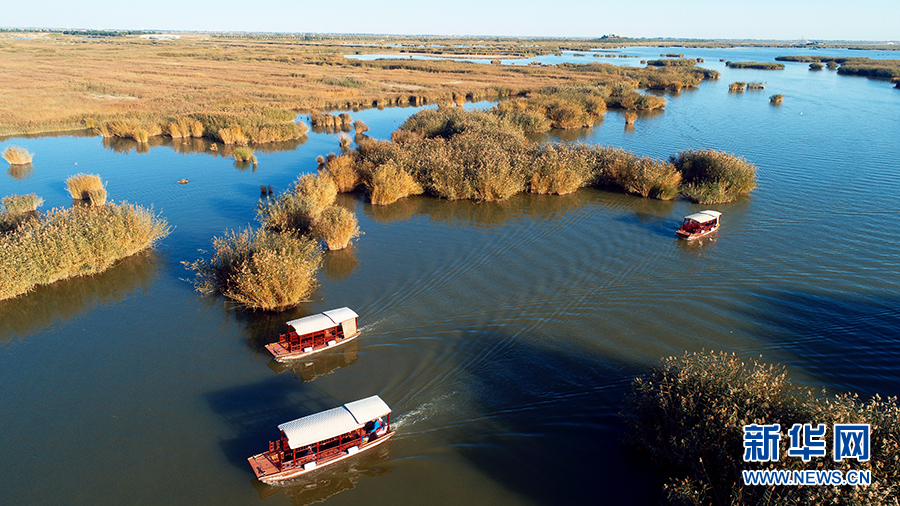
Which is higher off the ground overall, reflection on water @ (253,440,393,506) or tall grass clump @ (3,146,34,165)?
tall grass clump @ (3,146,34,165)

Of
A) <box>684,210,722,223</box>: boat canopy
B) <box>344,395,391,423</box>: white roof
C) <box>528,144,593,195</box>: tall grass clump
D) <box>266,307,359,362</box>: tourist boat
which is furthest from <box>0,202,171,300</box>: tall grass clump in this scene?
<box>684,210,722,223</box>: boat canopy

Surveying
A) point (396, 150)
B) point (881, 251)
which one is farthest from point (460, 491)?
point (396, 150)

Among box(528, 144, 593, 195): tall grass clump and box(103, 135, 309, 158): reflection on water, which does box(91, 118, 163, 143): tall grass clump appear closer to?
box(103, 135, 309, 158): reflection on water

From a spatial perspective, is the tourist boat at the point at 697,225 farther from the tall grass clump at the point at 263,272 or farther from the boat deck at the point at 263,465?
the boat deck at the point at 263,465

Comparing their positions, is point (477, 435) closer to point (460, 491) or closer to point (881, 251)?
point (460, 491)

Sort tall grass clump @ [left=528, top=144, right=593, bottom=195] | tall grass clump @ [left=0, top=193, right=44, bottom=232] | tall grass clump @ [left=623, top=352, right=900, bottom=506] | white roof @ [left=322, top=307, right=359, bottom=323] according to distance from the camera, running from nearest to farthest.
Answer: tall grass clump @ [left=623, top=352, right=900, bottom=506], white roof @ [left=322, top=307, right=359, bottom=323], tall grass clump @ [left=0, top=193, right=44, bottom=232], tall grass clump @ [left=528, top=144, right=593, bottom=195]

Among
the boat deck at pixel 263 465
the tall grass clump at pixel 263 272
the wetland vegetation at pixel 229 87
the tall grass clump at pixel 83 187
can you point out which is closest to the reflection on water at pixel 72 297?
the tall grass clump at pixel 263 272
